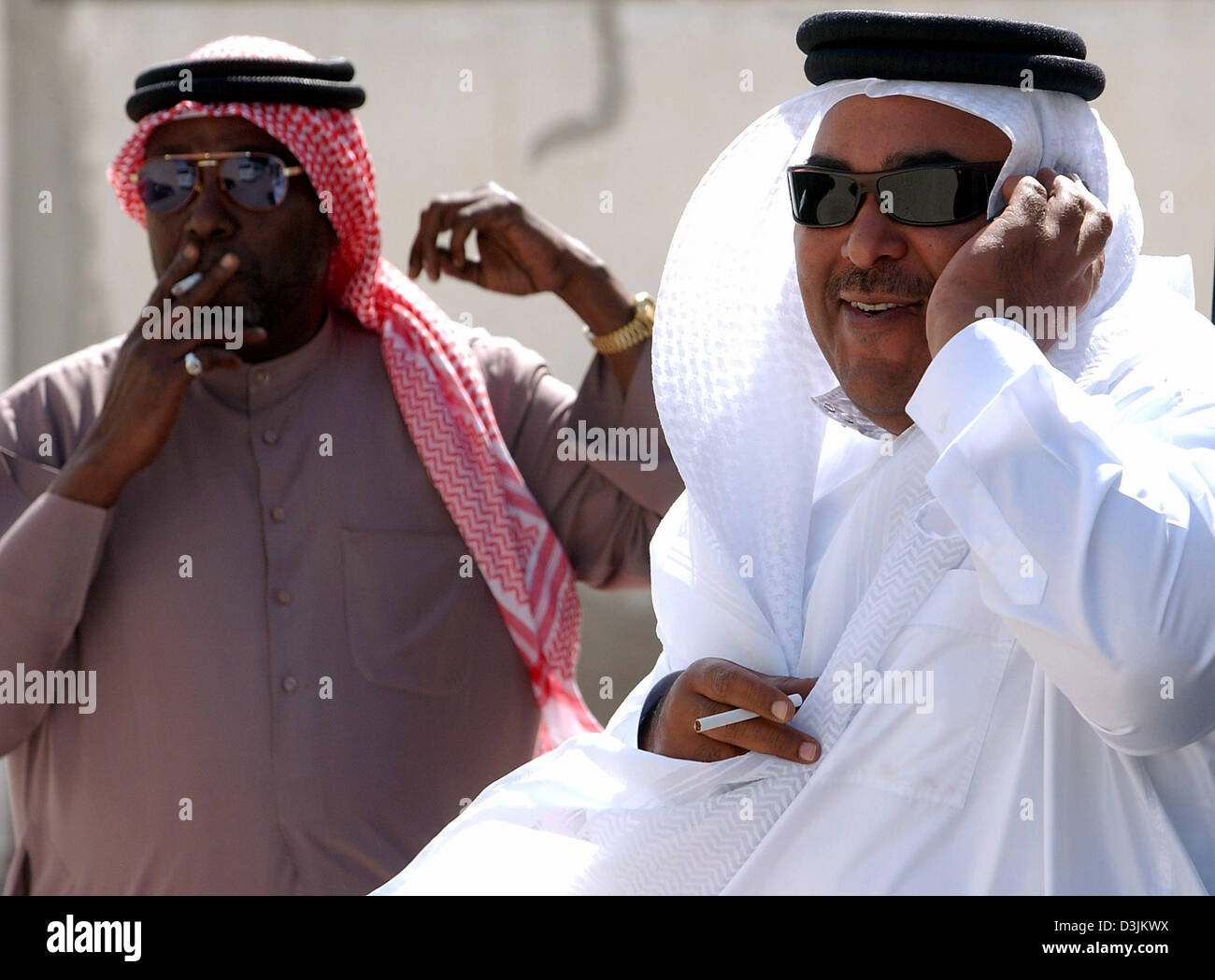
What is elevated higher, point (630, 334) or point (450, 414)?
point (630, 334)

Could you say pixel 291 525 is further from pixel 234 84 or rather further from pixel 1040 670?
pixel 1040 670

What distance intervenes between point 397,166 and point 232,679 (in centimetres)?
427

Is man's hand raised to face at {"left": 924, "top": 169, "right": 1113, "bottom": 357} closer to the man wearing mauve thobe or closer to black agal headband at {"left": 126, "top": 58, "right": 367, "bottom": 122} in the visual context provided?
the man wearing mauve thobe

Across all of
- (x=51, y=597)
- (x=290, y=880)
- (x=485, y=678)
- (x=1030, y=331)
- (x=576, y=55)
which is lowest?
(x=290, y=880)

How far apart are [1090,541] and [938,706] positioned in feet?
1.17

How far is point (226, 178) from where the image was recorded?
11.8 feet

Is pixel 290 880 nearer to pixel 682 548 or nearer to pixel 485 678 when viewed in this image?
pixel 485 678

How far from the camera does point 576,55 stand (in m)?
7.15

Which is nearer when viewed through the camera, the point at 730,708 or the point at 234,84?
the point at 730,708

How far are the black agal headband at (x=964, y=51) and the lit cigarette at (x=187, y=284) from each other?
1.67 m

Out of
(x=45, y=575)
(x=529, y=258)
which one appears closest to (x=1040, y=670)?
(x=529, y=258)

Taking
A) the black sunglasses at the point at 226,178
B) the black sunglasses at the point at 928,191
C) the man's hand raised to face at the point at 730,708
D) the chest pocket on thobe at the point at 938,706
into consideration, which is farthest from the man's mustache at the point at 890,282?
the black sunglasses at the point at 226,178
